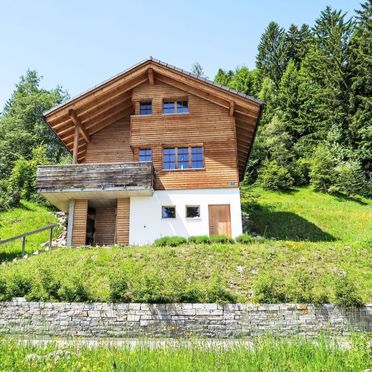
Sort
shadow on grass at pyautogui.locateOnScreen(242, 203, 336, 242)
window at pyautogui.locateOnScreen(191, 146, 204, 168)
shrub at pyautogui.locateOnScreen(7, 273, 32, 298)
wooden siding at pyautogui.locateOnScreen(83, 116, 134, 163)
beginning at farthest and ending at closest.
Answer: shadow on grass at pyautogui.locateOnScreen(242, 203, 336, 242)
wooden siding at pyautogui.locateOnScreen(83, 116, 134, 163)
window at pyautogui.locateOnScreen(191, 146, 204, 168)
shrub at pyautogui.locateOnScreen(7, 273, 32, 298)

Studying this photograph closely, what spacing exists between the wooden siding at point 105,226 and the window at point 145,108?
568 cm

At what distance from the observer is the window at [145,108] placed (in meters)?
23.2

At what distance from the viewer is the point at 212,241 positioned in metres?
18.9

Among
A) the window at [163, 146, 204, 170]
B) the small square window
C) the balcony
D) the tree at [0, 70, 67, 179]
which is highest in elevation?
the tree at [0, 70, 67, 179]

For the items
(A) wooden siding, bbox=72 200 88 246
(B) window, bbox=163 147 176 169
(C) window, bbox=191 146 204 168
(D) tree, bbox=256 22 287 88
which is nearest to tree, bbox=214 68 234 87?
(D) tree, bbox=256 22 287 88

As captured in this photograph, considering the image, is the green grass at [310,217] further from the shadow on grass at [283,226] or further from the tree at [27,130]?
the tree at [27,130]

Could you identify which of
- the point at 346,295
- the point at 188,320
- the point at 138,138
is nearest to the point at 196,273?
the point at 188,320

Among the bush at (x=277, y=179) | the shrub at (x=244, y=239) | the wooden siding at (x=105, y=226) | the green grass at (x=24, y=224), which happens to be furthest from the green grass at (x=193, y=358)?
the bush at (x=277, y=179)

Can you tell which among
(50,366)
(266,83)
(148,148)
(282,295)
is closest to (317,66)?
(266,83)

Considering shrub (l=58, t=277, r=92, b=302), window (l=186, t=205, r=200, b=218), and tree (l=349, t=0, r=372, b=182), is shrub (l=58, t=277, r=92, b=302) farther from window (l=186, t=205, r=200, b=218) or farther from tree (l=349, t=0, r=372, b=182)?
tree (l=349, t=0, r=372, b=182)

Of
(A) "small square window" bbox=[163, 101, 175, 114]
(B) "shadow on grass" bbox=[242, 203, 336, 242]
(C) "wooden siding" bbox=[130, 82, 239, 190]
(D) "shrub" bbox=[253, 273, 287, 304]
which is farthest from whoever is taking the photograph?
(B) "shadow on grass" bbox=[242, 203, 336, 242]

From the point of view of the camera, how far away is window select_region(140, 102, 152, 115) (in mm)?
23234

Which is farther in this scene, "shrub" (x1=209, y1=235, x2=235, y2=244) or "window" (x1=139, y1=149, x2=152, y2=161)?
"window" (x1=139, y1=149, x2=152, y2=161)

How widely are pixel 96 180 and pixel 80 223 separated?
242cm
